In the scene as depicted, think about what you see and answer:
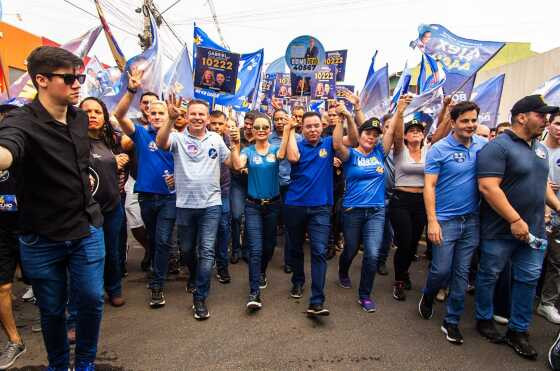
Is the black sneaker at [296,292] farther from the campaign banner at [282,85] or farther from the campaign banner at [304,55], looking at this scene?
the campaign banner at [282,85]

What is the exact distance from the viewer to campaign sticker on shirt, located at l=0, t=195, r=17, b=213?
285 cm

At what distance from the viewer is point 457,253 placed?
3199 mm

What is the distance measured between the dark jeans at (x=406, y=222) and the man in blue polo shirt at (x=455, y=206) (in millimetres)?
700

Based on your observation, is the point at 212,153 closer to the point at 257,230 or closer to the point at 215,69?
the point at 257,230

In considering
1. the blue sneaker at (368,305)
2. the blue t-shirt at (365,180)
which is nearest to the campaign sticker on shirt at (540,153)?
the blue t-shirt at (365,180)

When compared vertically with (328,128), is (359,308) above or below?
below

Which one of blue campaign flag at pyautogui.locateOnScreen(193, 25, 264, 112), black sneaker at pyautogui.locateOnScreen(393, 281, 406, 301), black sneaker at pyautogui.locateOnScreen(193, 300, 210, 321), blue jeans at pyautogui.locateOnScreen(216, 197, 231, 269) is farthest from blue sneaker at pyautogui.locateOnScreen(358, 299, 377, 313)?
blue campaign flag at pyautogui.locateOnScreen(193, 25, 264, 112)

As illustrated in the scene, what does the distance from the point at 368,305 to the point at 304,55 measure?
414 centimetres

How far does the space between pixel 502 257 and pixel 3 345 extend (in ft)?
14.5

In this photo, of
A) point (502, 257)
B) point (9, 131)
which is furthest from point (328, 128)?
point (9, 131)

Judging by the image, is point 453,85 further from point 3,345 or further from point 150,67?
point 3,345

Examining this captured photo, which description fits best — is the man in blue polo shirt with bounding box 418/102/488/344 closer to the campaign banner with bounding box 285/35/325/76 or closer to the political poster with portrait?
the campaign banner with bounding box 285/35/325/76

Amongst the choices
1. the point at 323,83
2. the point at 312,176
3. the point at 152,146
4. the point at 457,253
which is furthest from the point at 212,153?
the point at 323,83

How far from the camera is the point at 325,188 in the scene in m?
3.62
